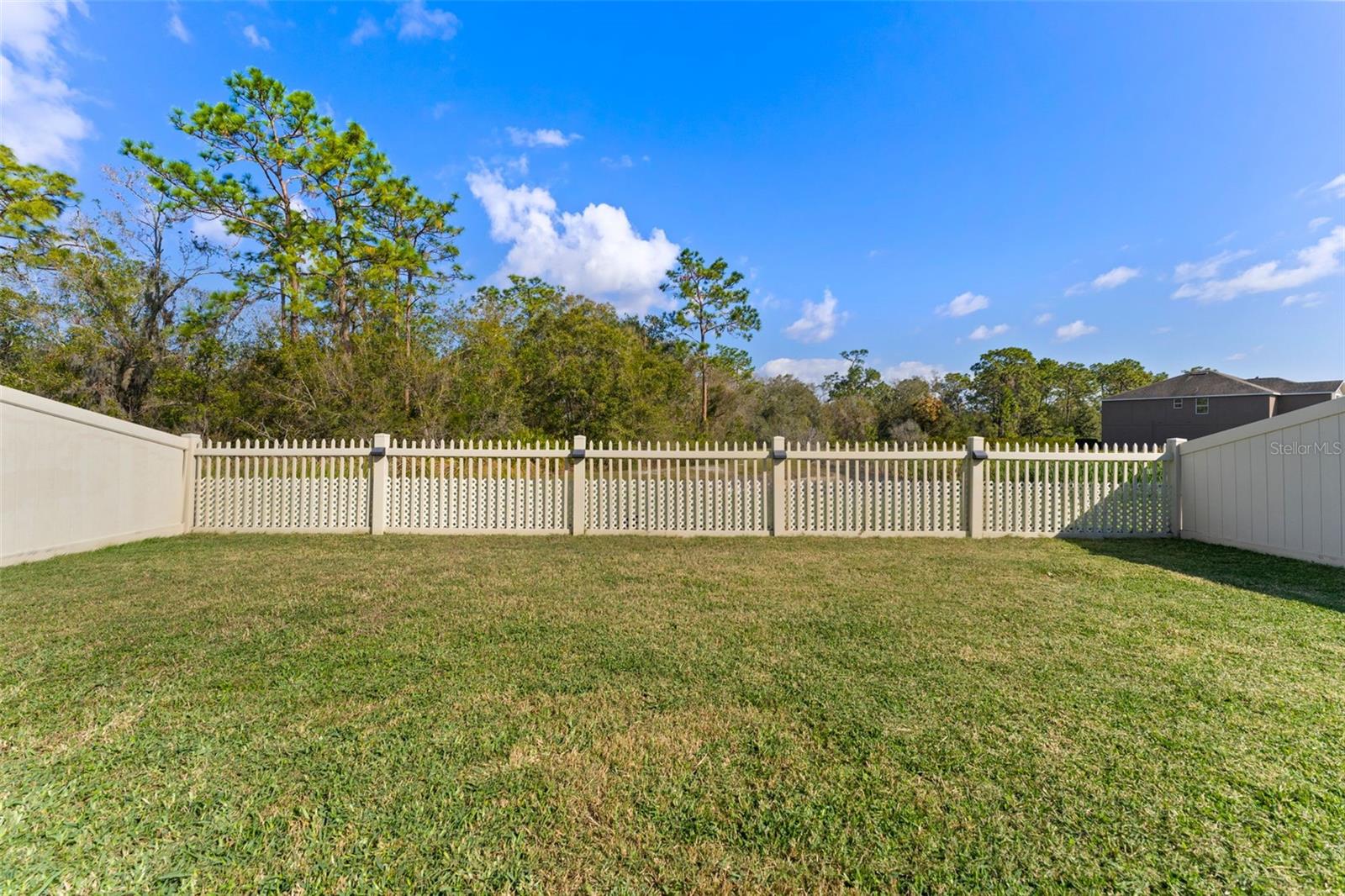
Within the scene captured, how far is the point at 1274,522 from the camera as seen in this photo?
4.95m

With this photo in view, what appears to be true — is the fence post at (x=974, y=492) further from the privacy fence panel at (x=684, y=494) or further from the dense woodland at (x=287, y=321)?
the dense woodland at (x=287, y=321)

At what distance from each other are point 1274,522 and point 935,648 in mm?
5084

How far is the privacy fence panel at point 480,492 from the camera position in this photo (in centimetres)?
631

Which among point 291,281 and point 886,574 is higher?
point 291,281

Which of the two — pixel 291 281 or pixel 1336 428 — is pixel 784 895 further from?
pixel 291 281

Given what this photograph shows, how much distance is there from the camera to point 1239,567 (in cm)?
455

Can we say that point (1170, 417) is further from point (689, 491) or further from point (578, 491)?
point (578, 491)

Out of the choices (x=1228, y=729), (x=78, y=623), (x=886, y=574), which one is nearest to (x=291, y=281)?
(x=78, y=623)

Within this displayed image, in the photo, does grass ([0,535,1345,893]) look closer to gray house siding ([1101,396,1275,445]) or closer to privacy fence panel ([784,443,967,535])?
privacy fence panel ([784,443,967,535])

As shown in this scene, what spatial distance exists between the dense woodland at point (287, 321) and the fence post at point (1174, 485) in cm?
625

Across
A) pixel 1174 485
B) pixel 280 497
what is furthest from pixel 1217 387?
pixel 280 497

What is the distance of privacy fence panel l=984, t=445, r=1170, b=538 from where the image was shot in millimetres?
6074

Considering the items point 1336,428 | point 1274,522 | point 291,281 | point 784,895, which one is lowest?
point 784,895

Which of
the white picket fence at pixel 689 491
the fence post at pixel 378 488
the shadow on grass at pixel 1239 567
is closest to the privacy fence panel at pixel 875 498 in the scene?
the white picket fence at pixel 689 491
